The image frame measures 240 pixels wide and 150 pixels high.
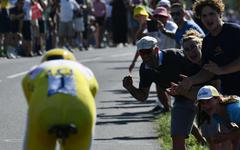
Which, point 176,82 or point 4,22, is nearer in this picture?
point 176,82

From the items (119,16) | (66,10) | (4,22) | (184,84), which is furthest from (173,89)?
(119,16)

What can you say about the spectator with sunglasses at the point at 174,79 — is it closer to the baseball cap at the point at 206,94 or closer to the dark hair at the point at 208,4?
the dark hair at the point at 208,4

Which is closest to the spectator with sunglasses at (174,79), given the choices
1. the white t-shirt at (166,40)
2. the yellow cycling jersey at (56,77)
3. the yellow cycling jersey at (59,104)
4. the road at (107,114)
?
the road at (107,114)

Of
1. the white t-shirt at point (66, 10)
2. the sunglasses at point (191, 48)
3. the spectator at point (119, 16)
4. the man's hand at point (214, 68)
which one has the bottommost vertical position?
the spectator at point (119, 16)

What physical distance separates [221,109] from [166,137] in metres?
4.36

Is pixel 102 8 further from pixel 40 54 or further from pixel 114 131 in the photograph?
pixel 114 131

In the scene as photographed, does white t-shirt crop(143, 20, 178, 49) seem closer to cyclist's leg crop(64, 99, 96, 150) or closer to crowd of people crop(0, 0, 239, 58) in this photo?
crowd of people crop(0, 0, 239, 58)

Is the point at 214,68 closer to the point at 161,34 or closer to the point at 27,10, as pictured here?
the point at 161,34

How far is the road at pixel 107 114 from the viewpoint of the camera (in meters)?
13.2

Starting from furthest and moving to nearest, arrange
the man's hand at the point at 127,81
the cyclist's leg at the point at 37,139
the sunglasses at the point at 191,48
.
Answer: the sunglasses at the point at 191,48 < the man's hand at the point at 127,81 < the cyclist's leg at the point at 37,139

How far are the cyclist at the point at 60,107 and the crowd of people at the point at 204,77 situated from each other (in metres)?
1.90

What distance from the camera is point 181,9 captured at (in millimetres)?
14766

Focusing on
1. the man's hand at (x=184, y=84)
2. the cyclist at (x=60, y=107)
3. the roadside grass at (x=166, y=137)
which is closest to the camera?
the cyclist at (x=60, y=107)

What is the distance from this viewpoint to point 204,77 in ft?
32.6
